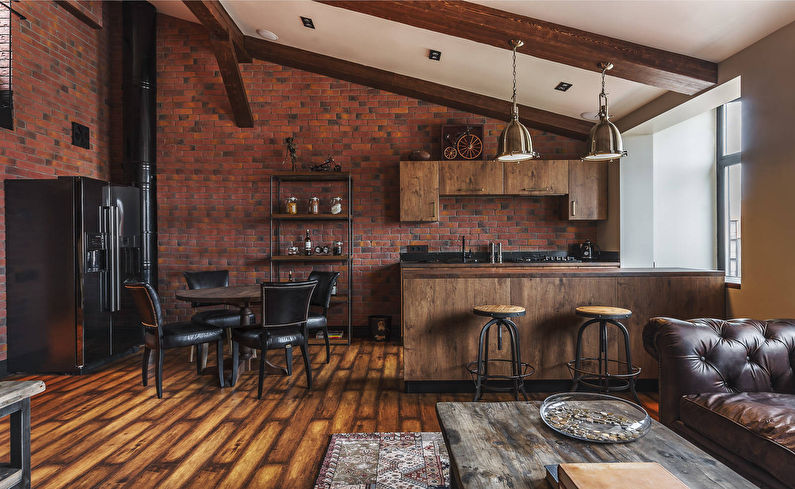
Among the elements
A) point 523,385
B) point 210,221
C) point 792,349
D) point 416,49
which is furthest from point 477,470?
point 210,221

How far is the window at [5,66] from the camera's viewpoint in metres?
3.85

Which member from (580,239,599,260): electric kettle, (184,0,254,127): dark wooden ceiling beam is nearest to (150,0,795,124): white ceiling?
(184,0,254,127): dark wooden ceiling beam

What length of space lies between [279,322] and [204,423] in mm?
875

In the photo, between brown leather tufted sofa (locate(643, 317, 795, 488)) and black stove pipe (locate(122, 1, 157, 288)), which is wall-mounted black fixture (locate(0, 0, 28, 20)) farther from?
brown leather tufted sofa (locate(643, 317, 795, 488))

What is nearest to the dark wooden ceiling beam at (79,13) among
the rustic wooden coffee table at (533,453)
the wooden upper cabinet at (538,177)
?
the wooden upper cabinet at (538,177)

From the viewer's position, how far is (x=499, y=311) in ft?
10.4

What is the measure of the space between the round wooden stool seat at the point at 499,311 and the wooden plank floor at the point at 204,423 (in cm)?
73

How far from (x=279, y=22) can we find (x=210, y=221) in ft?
8.48

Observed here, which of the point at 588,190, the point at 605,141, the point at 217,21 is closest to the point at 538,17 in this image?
the point at 605,141

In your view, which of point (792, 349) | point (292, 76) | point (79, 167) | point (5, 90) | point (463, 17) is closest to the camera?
point (792, 349)

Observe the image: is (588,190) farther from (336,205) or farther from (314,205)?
(314,205)

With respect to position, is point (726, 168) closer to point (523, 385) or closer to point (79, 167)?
point (523, 385)

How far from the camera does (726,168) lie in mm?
5113

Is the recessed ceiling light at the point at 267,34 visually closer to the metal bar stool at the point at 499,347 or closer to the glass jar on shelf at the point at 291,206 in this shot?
the glass jar on shelf at the point at 291,206
